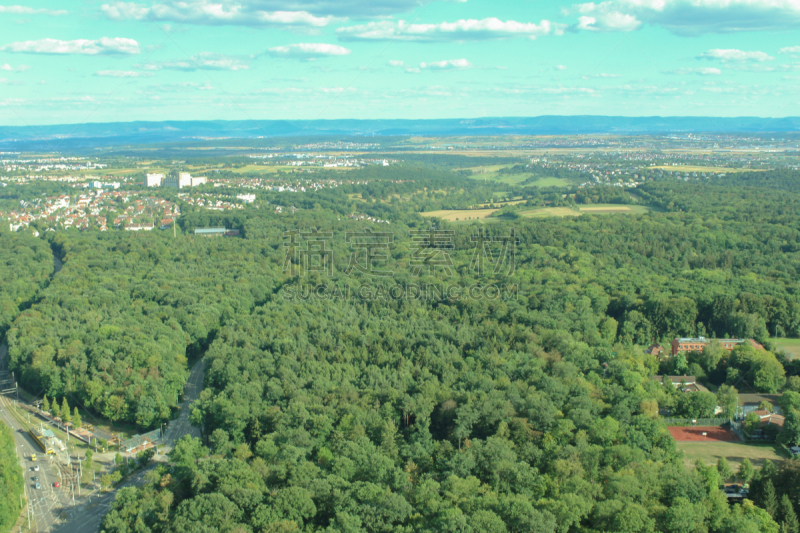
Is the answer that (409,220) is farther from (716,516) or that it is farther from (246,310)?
(716,516)

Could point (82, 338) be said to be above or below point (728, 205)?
below

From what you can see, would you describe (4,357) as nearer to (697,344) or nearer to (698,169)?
(697,344)

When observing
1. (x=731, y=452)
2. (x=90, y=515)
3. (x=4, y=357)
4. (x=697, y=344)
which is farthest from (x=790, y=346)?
(x=4, y=357)

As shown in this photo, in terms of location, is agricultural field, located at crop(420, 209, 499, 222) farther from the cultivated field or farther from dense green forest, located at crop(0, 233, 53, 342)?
dense green forest, located at crop(0, 233, 53, 342)

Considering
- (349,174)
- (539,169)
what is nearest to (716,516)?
(349,174)

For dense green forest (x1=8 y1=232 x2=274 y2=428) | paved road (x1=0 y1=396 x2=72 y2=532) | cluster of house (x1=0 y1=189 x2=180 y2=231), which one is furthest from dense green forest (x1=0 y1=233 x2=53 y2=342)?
paved road (x1=0 y1=396 x2=72 y2=532)

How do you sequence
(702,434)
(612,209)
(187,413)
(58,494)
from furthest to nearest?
(612,209) < (187,413) < (702,434) < (58,494)

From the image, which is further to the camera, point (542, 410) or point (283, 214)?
point (283, 214)
